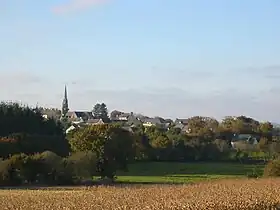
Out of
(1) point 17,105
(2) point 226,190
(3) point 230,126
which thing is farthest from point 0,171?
(3) point 230,126

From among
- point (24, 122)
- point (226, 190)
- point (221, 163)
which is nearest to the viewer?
point (226, 190)

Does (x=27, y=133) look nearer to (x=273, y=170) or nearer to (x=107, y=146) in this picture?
(x=107, y=146)

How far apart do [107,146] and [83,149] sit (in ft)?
7.59

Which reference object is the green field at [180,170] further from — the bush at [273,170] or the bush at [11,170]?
the bush at [11,170]

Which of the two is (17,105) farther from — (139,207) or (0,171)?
(139,207)

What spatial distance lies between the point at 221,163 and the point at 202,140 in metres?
8.02

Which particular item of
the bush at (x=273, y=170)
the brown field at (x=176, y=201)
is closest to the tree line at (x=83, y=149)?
the bush at (x=273, y=170)

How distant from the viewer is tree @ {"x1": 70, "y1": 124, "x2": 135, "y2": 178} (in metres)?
59.0

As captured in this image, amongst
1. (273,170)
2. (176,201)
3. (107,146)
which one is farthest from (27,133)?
(176,201)

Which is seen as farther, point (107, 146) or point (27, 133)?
point (27, 133)

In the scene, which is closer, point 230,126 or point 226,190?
point 226,190

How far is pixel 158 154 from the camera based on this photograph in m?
82.8

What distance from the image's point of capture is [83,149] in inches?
2362

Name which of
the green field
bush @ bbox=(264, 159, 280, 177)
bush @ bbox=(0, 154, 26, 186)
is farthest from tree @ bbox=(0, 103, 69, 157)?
bush @ bbox=(264, 159, 280, 177)
